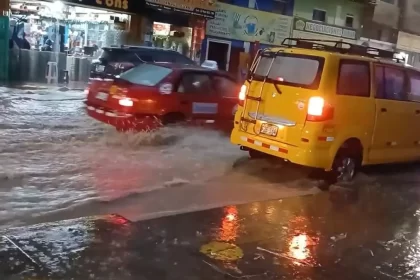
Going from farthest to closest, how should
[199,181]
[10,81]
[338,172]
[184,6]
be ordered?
[184,6], [10,81], [338,172], [199,181]

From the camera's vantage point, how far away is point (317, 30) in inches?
1176

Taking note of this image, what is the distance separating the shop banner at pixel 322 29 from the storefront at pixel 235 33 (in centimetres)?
121

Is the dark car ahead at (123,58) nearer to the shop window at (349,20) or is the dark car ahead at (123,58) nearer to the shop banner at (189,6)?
the shop banner at (189,6)

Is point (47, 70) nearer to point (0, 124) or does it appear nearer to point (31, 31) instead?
point (31, 31)

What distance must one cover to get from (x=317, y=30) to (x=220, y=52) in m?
6.48

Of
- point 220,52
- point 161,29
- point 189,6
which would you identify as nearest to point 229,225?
point 189,6

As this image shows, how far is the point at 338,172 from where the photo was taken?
29.7ft

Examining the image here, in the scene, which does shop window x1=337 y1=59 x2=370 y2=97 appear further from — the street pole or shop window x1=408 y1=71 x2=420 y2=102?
the street pole

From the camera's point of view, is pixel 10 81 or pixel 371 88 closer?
pixel 371 88

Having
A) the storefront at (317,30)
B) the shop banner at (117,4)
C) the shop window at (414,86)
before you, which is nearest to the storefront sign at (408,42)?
the storefront at (317,30)

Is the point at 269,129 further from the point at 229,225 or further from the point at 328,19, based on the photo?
the point at 328,19

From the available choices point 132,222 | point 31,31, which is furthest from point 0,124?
point 31,31

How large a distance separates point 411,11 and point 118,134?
28634 mm

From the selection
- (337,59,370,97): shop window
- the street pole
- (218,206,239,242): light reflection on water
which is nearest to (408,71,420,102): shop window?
(337,59,370,97): shop window
